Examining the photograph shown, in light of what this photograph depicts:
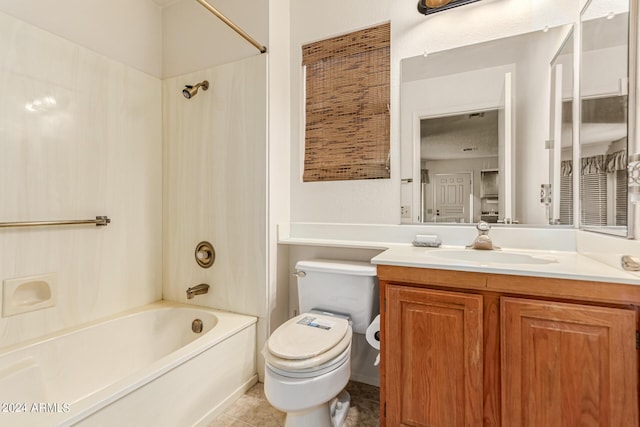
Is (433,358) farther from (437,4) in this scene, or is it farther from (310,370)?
(437,4)

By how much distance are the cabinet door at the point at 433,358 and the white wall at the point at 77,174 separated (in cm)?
171

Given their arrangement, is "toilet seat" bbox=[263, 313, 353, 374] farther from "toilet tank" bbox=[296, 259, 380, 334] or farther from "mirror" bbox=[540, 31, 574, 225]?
"mirror" bbox=[540, 31, 574, 225]

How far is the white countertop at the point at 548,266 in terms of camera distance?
2.98 ft

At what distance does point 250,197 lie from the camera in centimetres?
185

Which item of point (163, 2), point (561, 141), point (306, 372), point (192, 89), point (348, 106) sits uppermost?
point (163, 2)

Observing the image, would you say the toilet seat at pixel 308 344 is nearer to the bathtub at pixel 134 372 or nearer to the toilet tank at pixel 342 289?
the toilet tank at pixel 342 289

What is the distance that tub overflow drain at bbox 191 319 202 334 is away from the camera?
1.88 metres

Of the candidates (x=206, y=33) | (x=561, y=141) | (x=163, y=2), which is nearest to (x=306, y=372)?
(x=561, y=141)

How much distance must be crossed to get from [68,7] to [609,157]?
2771 mm

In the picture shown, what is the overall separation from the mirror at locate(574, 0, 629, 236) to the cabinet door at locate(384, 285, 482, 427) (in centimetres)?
66

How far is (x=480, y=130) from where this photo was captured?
1.54 meters

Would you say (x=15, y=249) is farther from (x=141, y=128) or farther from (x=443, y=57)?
(x=443, y=57)

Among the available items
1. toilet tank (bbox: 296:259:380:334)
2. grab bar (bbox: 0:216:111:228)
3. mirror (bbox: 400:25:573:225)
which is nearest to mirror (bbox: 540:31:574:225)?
mirror (bbox: 400:25:573:225)

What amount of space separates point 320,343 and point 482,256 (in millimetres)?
884
